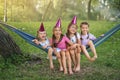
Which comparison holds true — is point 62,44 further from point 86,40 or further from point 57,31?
point 86,40

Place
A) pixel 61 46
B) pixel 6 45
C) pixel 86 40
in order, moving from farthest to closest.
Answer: pixel 6 45 < pixel 86 40 < pixel 61 46

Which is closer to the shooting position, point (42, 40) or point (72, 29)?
point (72, 29)

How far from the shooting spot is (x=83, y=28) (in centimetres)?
577

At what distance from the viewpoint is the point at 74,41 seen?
5.66 m

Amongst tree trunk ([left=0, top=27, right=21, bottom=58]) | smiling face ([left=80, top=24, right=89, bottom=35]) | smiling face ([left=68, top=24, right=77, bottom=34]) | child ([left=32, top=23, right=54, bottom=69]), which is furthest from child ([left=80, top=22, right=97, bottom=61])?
tree trunk ([left=0, top=27, right=21, bottom=58])

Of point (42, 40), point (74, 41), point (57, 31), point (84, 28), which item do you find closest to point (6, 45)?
point (42, 40)

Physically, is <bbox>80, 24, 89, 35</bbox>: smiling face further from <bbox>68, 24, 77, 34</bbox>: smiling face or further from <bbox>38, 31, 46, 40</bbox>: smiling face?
<bbox>38, 31, 46, 40</bbox>: smiling face

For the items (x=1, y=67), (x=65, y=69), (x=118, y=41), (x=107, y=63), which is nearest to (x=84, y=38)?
(x=65, y=69)

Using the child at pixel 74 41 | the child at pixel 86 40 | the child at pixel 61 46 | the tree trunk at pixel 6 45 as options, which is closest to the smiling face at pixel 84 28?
the child at pixel 86 40

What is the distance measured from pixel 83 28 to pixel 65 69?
0.75m

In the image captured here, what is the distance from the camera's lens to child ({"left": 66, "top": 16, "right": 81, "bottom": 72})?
5580 millimetres

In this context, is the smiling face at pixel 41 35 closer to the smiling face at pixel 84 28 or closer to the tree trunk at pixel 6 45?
the tree trunk at pixel 6 45

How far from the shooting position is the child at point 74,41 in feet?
18.3

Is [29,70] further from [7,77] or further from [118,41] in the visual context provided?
[118,41]
